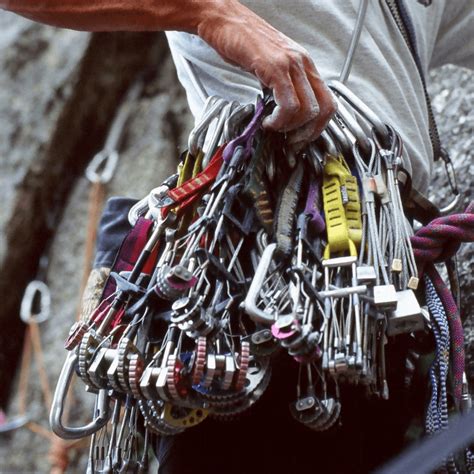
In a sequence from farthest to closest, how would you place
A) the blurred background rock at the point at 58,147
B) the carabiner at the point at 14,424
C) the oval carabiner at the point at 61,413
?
the blurred background rock at the point at 58,147 → the carabiner at the point at 14,424 → the oval carabiner at the point at 61,413

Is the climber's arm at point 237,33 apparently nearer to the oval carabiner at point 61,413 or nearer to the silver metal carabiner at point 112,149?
the oval carabiner at point 61,413

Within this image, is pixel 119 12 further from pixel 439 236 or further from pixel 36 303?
pixel 36 303

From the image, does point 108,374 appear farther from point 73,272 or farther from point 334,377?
point 73,272

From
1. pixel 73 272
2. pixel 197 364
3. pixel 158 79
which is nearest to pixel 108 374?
pixel 197 364

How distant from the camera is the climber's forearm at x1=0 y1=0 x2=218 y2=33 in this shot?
4.17ft

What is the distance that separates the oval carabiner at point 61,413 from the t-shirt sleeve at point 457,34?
77 centimetres

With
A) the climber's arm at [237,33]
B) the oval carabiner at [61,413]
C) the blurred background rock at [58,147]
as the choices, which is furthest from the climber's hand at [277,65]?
the blurred background rock at [58,147]

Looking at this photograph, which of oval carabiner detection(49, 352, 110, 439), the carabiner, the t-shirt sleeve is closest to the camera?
oval carabiner detection(49, 352, 110, 439)

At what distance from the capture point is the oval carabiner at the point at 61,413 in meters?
1.24

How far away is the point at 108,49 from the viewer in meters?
3.09

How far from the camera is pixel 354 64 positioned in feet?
4.64

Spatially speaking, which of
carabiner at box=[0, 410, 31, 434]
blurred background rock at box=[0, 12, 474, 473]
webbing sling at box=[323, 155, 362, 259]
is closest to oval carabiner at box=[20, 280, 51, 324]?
blurred background rock at box=[0, 12, 474, 473]

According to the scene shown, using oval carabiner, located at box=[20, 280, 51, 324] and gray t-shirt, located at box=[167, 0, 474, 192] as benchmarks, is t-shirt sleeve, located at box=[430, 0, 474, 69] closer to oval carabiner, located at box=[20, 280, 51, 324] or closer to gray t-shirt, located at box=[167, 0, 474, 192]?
gray t-shirt, located at box=[167, 0, 474, 192]

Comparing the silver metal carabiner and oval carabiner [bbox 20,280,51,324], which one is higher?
the silver metal carabiner
